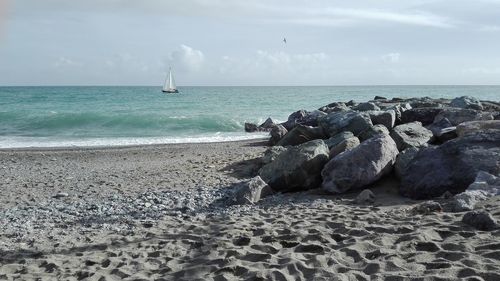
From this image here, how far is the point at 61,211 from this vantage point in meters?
7.61

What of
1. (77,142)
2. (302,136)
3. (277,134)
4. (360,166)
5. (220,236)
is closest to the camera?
(220,236)

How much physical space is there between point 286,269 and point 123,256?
6.40ft

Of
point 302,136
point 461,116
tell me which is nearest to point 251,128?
point 302,136

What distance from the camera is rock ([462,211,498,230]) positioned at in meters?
5.05

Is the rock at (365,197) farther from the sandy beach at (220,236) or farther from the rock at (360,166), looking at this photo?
the rock at (360,166)

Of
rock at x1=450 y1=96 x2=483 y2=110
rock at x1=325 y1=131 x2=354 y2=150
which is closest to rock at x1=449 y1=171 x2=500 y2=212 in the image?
rock at x1=325 y1=131 x2=354 y2=150

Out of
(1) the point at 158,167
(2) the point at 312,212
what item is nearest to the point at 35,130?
(1) the point at 158,167

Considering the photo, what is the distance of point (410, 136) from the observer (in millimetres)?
9867

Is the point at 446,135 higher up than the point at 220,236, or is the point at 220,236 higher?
the point at 446,135

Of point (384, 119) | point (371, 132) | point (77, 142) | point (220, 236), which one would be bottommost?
point (77, 142)

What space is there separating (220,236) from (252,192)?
7.03ft

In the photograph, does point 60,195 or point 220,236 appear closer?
point 220,236

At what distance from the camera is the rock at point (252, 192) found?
25.3 feet

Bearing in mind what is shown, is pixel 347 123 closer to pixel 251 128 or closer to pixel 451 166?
pixel 451 166
